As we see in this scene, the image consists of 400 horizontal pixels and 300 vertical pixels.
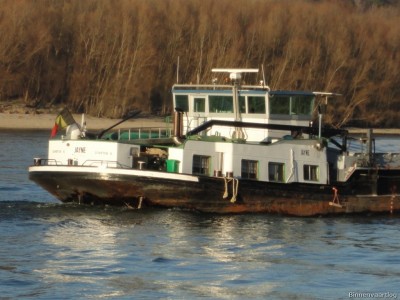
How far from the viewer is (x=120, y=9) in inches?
3501

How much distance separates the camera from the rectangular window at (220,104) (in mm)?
35062

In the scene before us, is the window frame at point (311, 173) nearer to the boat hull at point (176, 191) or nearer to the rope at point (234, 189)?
the boat hull at point (176, 191)

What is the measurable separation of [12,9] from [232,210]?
57569 millimetres

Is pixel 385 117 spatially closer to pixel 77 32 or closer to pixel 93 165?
pixel 77 32

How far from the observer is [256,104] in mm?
34875

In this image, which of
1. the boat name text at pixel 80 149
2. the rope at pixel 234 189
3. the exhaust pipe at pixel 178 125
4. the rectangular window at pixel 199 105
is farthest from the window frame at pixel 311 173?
the boat name text at pixel 80 149

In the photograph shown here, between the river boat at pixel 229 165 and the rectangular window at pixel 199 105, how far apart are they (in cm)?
3

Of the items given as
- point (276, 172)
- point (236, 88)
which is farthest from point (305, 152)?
point (236, 88)

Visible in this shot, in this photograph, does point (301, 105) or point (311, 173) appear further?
point (301, 105)

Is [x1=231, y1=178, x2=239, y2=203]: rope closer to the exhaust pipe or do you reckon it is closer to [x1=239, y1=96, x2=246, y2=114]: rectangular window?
the exhaust pipe

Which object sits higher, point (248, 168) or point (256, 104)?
point (256, 104)

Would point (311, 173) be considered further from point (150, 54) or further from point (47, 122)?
point (150, 54)

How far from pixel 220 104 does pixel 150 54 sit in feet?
170

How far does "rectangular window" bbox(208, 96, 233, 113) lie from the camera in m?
35.1
